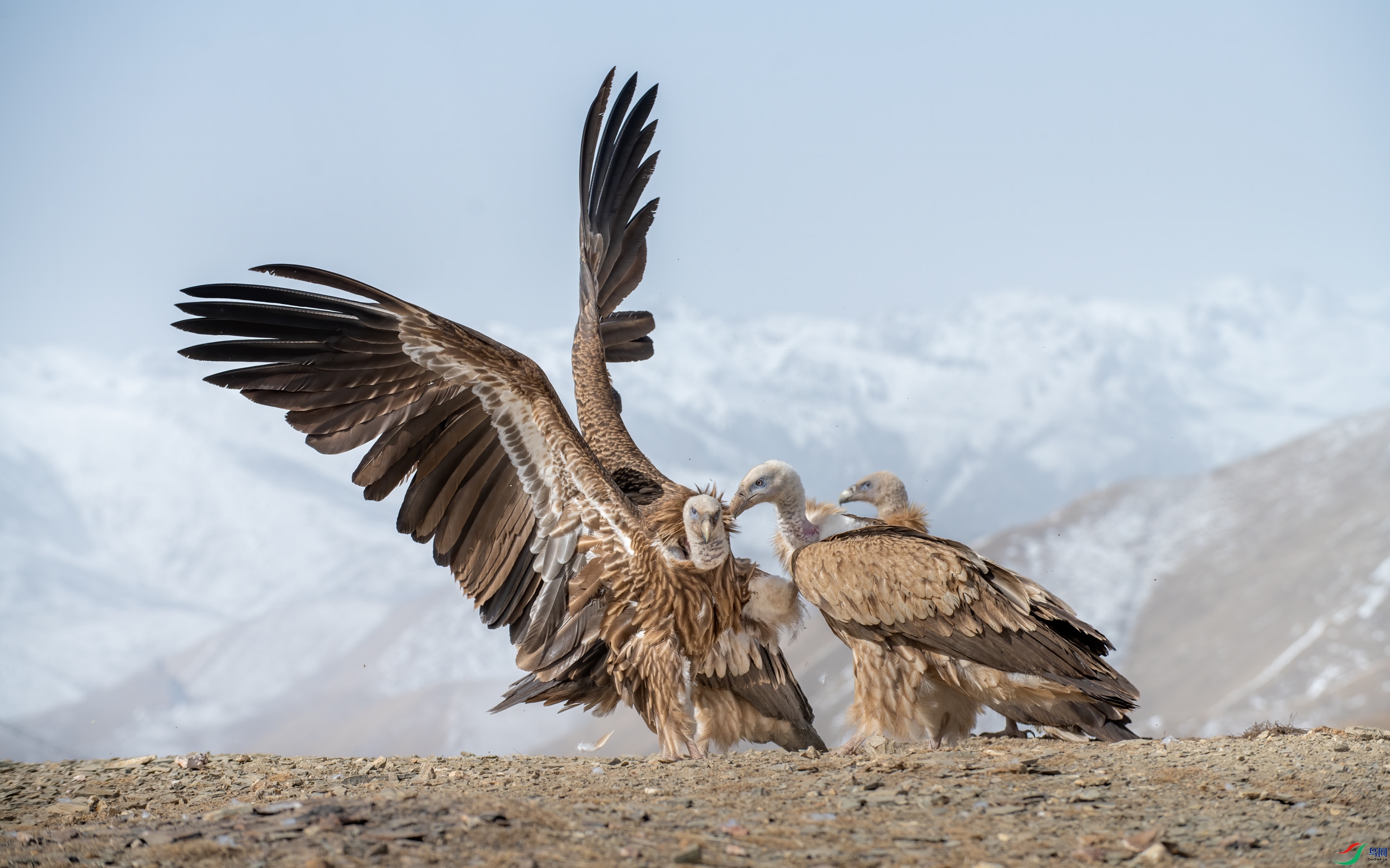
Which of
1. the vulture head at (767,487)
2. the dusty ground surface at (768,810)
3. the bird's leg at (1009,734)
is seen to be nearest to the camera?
the dusty ground surface at (768,810)

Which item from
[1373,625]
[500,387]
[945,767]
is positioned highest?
[1373,625]

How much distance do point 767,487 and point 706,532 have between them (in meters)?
1.54

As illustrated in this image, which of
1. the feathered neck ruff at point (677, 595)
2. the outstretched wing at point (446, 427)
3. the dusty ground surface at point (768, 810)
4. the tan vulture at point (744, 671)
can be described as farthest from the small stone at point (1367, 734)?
the outstretched wing at point (446, 427)

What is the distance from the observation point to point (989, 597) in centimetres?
939

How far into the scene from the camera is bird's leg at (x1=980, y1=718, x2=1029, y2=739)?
9.66 m

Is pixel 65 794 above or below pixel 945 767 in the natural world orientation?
below

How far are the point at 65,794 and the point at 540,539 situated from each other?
3974mm

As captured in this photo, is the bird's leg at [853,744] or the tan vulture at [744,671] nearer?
the bird's leg at [853,744]

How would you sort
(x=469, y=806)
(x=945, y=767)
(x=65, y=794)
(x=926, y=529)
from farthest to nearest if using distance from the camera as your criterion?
(x=926, y=529)
(x=65, y=794)
(x=945, y=767)
(x=469, y=806)

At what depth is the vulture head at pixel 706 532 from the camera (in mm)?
9461

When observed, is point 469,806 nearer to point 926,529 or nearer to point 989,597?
point 989,597

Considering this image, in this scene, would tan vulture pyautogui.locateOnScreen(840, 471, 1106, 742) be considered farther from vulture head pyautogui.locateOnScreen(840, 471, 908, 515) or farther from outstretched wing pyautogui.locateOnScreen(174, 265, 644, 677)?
outstretched wing pyautogui.locateOnScreen(174, 265, 644, 677)

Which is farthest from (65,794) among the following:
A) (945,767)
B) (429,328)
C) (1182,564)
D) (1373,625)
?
(1182,564)

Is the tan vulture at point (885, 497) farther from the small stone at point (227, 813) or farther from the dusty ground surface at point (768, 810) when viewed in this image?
the small stone at point (227, 813)
